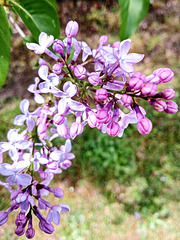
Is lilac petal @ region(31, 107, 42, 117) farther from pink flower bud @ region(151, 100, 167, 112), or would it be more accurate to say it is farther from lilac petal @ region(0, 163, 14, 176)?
pink flower bud @ region(151, 100, 167, 112)

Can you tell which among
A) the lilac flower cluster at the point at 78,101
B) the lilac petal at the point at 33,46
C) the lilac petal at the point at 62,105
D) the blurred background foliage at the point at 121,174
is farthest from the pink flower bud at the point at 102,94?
the blurred background foliage at the point at 121,174

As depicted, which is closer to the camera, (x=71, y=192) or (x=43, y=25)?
(x=43, y=25)

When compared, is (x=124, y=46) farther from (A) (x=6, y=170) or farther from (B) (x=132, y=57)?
(A) (x=6, y=170)

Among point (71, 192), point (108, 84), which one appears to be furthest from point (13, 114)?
point (108, 84)

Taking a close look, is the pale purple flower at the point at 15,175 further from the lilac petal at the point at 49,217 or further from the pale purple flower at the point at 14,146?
the lilac petal at the point at 49,217

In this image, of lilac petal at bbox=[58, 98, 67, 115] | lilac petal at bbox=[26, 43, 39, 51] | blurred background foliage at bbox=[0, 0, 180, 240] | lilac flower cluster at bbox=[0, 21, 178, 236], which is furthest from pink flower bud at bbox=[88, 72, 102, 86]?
blurred background foliage at bbox=[0, 0, 180, 240]

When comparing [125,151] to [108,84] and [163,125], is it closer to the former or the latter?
[163,125]

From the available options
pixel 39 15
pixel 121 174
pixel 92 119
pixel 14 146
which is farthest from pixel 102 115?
pixel 121 174
